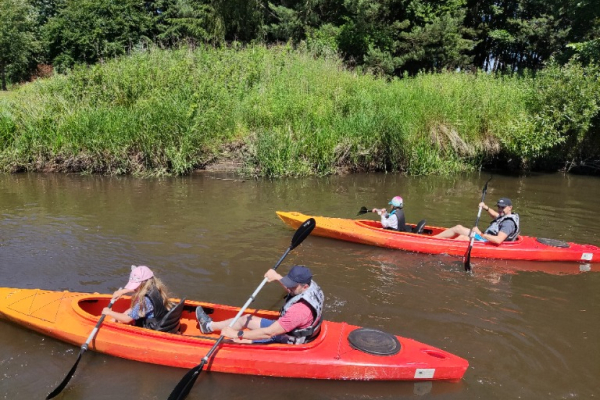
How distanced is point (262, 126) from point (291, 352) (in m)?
10.1

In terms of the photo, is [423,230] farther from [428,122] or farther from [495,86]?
[495,86]

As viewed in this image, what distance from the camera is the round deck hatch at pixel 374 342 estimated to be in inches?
169

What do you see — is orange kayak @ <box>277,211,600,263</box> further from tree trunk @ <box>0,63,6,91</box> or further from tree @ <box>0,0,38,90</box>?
tree trunk @ <box>0,63,6,91</box>

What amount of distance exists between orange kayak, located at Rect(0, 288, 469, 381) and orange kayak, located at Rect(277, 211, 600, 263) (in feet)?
10.7

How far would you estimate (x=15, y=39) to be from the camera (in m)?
28.0

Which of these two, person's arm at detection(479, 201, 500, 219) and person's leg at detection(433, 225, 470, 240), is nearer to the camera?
person's leg at detection(433, 225, 470, 240)

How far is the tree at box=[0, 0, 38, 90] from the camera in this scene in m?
27.6

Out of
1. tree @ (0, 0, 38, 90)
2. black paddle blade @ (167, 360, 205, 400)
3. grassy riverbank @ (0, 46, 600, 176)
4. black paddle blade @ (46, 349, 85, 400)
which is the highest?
tree @ (0, 0, 38, 90)

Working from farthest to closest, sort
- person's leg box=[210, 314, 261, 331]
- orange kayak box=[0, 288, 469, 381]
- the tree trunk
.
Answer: the tree trunk < person's leg box=[210, 314, 261, 331] < orange kayak box=[0, 288, 469, 381]

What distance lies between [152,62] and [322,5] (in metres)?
12.0

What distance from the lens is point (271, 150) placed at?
501 inches

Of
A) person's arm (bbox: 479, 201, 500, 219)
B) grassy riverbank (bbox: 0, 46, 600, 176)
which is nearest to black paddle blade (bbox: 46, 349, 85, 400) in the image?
person's arm (bbox: 479, 201, 500, 219)

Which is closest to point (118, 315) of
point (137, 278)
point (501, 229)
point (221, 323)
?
point (137, 278)

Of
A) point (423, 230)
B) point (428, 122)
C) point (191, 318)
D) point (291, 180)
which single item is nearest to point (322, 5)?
point (428, 122)
